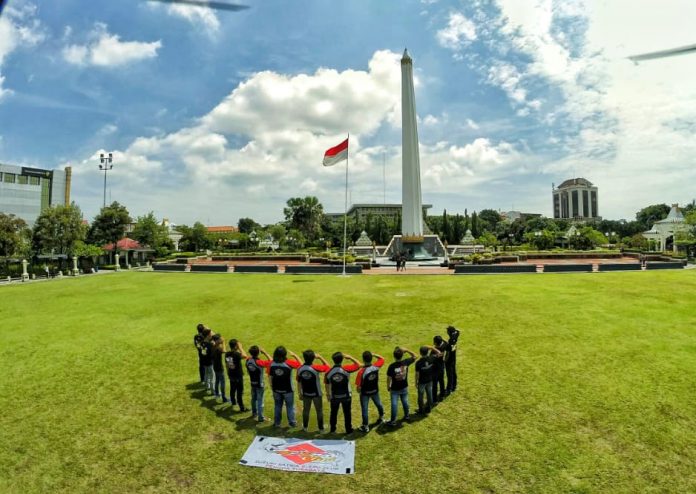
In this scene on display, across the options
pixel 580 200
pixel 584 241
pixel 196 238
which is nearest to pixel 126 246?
pixel 196 238

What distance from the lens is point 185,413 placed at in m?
7.95

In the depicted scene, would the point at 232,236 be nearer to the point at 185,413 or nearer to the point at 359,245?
the point at 359,245

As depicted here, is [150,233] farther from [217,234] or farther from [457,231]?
[457,231]

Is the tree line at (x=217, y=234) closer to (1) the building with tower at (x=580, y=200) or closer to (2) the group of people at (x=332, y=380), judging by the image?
(2) the group of people at (x=332, y=380)

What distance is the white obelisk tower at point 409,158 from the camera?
42.4 metres

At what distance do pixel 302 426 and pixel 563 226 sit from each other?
129m

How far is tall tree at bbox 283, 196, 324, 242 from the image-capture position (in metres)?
70.6

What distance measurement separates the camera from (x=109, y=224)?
47.4 meters

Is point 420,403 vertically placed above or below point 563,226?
below

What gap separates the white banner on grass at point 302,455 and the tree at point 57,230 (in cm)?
4308

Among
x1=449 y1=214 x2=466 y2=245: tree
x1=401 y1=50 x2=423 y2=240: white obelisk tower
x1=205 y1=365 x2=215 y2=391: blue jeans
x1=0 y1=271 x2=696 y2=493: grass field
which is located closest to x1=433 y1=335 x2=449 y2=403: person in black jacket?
x1=0 y1=271 x2=696 y2=493: grass field

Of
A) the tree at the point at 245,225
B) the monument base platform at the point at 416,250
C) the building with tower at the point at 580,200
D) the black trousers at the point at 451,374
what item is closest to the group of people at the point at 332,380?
the black trousers at the point at 451,374

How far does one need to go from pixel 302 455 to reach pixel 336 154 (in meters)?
23.4

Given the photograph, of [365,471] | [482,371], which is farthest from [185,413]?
[482,371]
